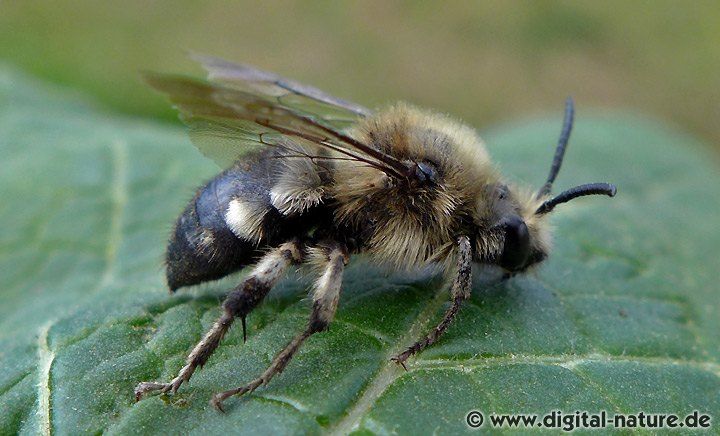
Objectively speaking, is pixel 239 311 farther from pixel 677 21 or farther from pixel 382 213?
pixel 677 21

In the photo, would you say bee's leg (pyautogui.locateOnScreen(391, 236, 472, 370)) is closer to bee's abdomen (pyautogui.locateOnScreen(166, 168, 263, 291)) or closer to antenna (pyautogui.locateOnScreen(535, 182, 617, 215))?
antenna (pyautogui.locateOnScreen(535, 182, 617, 215))

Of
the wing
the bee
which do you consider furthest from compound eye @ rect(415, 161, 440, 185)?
the wing

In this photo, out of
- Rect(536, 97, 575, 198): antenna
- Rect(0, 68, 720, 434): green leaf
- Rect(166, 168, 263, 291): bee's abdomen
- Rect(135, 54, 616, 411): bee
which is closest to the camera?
Rect(0, 68, 720, 434): green leaf

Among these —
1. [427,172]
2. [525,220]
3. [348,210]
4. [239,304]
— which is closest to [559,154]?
[525,220]

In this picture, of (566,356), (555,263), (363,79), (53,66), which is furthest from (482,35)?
(566,356)

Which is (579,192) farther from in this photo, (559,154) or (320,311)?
(320,311)

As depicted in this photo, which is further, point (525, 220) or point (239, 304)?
point (525, 220)
